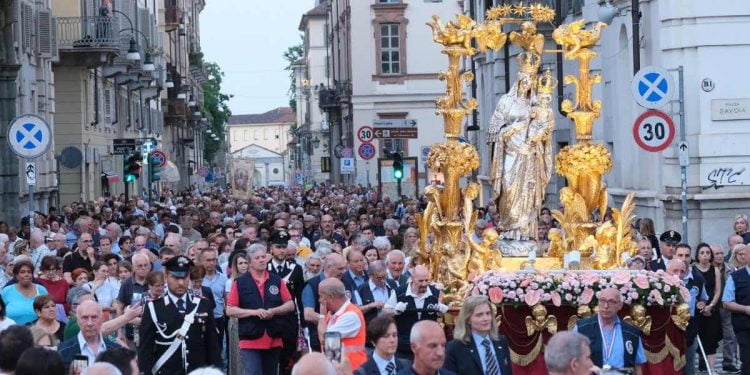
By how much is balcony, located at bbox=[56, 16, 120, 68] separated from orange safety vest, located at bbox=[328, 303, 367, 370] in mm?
33930

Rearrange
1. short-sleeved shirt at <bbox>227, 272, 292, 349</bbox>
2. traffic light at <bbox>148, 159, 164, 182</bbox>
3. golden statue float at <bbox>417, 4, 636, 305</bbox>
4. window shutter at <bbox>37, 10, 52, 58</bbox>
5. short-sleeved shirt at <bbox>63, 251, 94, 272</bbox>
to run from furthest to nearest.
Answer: traffic light at <bbox>148, 159, 164, 182</bbox> < window shutter at <bbox>37, 10, 52, 58</bbox> < short-sleeved shirt at <bbox>63, 251, 94, 272</bbox> < golden statue float at <bbox>417, 4, 636, 305</bbox> < short-sleeved shirt at <bbox>227, 272, 292, 349</bbox>

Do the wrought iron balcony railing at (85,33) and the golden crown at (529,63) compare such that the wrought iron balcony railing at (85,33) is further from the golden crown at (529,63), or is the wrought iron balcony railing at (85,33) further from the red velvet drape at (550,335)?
the red velvet drape at (550,335)

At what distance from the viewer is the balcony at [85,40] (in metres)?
46.6

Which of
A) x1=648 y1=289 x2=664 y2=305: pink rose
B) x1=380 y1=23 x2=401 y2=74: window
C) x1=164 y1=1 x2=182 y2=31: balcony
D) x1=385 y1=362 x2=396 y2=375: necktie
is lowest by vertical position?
x1=385 y1=362 x2=396 y2=375: necktie

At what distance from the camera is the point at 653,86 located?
21906mm

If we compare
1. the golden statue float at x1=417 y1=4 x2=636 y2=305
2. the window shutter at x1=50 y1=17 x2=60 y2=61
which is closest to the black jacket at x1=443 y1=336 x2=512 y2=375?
the golden statue float at x1=417 y1=4 x2=636 y2=305

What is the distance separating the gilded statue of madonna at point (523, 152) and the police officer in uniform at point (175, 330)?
4039mm

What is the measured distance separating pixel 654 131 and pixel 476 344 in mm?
10293

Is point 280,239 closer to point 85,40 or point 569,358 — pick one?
point 569,358

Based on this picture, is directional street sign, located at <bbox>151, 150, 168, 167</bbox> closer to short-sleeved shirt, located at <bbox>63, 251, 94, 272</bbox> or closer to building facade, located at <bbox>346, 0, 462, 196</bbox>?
short-sleeved shirt, located at <bbox>63, 251, 94, 272</bbox>

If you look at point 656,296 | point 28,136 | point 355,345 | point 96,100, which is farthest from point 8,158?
point 355,345

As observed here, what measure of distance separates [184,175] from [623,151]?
2649 inches

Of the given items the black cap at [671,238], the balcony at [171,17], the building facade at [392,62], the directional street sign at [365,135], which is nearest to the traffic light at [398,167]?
the directional street sign at [365,135]

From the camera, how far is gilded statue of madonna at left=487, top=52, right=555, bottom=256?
1752 centimetres
